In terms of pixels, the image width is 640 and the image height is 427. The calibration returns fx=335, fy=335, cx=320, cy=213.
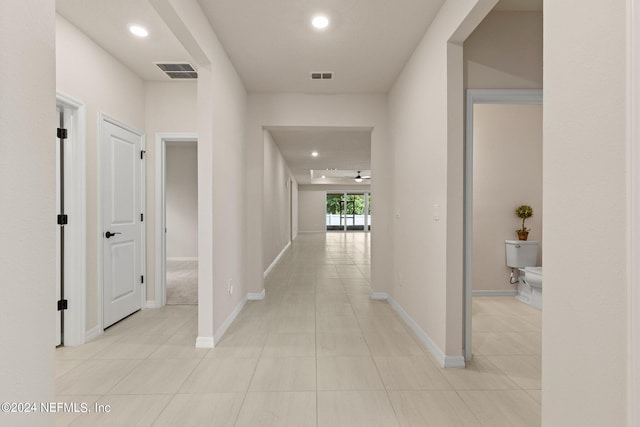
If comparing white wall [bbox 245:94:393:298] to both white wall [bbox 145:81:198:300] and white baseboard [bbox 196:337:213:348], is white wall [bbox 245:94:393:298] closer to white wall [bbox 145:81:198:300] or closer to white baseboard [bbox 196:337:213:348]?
white wall [bbox 145:81:198:300]

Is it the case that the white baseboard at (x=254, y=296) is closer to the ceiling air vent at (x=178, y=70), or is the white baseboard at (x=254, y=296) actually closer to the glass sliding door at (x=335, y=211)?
the ceiling air vent at (x=178, y=70)

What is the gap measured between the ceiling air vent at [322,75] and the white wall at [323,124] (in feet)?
1.63

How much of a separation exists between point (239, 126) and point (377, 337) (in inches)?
112

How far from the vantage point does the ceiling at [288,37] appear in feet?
8.82

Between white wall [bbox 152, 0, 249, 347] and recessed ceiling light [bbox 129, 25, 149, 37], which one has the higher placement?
recessed ceiling light [bbox 129, 25, 149, 37]

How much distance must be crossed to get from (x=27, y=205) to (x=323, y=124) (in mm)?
3844

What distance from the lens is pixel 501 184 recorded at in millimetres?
4594

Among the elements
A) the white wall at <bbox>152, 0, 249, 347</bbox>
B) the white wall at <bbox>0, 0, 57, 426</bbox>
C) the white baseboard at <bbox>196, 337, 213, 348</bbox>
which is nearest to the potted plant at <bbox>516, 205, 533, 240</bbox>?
the white wall at <bbox>152, 0, 249, 347</bbox>

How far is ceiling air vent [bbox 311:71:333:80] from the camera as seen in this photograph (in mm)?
3916

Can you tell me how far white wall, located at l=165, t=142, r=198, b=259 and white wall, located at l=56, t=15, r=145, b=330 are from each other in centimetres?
462

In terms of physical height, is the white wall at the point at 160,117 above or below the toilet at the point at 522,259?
above
